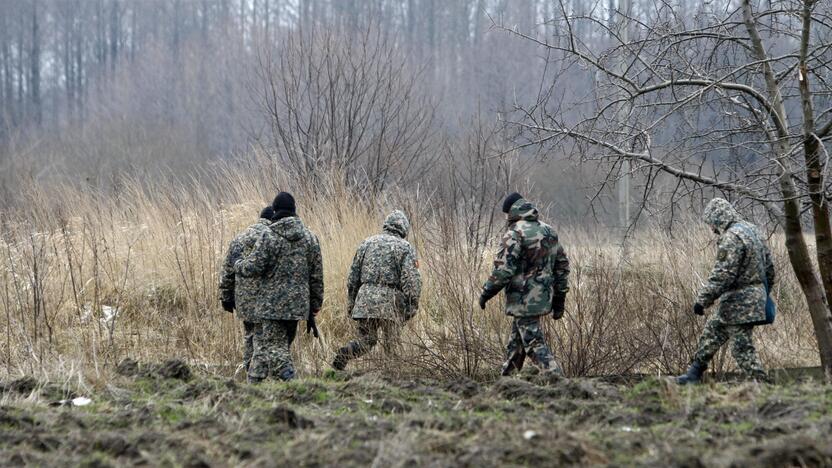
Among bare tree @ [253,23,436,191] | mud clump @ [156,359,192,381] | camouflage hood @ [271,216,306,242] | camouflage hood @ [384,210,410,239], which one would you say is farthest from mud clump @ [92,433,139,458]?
bare tree @ [253,23,436,191]

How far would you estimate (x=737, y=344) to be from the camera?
7414 mm

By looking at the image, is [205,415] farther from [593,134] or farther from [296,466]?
[593,134]

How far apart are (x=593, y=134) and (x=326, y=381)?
10.8ft

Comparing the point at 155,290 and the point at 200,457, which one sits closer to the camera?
the point at 200,457

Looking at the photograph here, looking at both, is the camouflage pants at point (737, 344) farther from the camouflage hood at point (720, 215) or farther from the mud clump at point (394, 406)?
the mud clump at point (394, 406)

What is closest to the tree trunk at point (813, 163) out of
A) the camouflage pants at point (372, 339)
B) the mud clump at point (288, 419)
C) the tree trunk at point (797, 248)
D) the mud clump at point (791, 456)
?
the tree trunk at point (797, 248)

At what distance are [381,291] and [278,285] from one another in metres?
1.10

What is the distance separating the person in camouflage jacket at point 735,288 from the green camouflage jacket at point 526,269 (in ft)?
3.83

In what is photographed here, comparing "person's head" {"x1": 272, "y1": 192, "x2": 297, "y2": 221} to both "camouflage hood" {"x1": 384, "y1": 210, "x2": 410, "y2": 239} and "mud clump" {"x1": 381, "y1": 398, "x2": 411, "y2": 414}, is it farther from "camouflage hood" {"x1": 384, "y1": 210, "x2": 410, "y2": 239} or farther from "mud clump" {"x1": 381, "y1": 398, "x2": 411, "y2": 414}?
Result: "mud clump" {"x1": 381, "y1": 398, "x2": 411, "y2": 414}

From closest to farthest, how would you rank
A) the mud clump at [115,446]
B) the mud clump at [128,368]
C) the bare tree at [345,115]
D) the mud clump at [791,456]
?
the mud clump at [791,456]
the mud clump at [115,446]
the mud clump at [128,368]
the bare tree at [345,115]

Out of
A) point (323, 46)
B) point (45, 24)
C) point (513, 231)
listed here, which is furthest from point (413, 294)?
point (45, 24)

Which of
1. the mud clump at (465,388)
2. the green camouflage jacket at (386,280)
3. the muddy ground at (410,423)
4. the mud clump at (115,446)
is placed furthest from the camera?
the green camouflage jacket at (386,280)

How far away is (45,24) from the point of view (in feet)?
172

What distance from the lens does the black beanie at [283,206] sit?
7.92m
